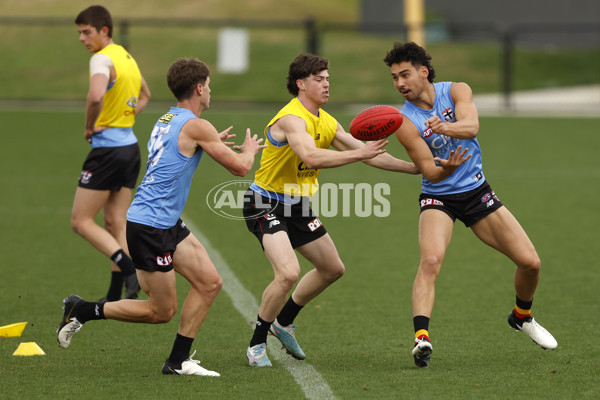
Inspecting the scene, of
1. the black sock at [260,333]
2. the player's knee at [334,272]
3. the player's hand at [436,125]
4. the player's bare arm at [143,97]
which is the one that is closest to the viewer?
the player's hand at [436,125]

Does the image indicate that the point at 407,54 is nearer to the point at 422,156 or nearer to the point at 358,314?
the point at 422,156

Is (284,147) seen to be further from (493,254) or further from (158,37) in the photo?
(158,37)

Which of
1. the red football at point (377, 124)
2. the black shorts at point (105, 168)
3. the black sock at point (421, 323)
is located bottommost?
the black sock at point (421, 323)

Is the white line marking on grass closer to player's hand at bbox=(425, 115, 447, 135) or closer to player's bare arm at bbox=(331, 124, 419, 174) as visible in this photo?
player's bare arm at bbox=(331, 124, 419, 174)

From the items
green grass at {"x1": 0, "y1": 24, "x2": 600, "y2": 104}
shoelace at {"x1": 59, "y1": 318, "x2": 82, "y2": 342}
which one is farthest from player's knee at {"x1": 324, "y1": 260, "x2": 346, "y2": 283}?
green grass at {"x1": 0, "y1": 24, "x2": 600, "y2": 104}

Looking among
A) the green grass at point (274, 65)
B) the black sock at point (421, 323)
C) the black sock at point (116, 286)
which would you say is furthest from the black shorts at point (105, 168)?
the green grass at point (274, 65)

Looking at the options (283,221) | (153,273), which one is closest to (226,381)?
(153,273)

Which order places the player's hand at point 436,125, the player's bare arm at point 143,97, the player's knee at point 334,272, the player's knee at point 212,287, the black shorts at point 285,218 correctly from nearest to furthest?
the player's knee at point 212,287
the player's hand at point 436,125
the black shorts at point 285,218
the player's knee at point 334,272
the player's bare arm at point 143,97

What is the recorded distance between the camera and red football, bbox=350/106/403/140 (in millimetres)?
5898

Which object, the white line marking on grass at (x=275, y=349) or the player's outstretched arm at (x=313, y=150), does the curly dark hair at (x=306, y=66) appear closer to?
the player's outstretched arm at (x=313, y=150)

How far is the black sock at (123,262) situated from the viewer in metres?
7.47

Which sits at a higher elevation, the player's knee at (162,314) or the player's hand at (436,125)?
the player's hand at (436,125)

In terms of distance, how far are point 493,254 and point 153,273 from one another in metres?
5.21

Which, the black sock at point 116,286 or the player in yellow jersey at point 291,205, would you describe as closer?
the player in yellow jersey at point 291,205
